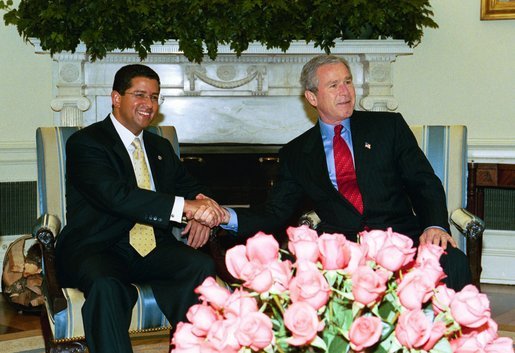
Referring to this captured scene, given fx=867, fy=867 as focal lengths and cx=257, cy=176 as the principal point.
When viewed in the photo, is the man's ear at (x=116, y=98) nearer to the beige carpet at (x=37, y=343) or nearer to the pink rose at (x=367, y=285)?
the beige carpet at (x=37, y=343)

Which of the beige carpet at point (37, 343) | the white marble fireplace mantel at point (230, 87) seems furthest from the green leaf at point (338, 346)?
the white marble fireplace mantel at point (230, 87)

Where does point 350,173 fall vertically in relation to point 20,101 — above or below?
below

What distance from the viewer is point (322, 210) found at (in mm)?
3449

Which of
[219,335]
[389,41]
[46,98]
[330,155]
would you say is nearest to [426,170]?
[330,155]

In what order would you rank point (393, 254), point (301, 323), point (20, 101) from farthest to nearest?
point (20, 101) < point (393, 254) < point (301, 323)

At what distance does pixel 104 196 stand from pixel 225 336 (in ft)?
6.39

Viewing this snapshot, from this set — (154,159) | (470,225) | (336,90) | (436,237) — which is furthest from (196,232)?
(470,225)

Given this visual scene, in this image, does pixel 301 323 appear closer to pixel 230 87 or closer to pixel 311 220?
pixel 311 220

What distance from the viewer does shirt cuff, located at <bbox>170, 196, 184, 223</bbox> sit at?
3.21 meters

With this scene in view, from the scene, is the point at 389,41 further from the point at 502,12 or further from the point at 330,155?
the point at 330,155

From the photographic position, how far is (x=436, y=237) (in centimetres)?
311

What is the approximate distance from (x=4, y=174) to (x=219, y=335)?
400 centimetres

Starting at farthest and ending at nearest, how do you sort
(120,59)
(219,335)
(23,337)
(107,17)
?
(120,59)
(107,17)
(23,337)
(219,335)

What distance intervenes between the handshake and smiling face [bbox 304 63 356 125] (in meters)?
0.58
